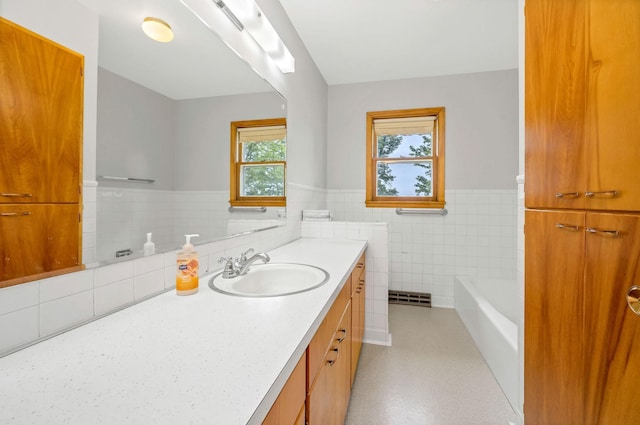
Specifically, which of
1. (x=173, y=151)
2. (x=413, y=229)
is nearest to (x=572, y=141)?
(x=173, y=151)

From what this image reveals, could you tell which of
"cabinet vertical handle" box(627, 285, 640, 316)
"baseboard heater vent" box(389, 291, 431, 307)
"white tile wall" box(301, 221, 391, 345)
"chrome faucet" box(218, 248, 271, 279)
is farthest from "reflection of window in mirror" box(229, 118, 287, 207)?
"baseboard heater vent" box(389, 291, 431, 307)

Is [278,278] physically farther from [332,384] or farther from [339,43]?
[339,43]

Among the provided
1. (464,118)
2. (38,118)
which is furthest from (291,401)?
(464,118)

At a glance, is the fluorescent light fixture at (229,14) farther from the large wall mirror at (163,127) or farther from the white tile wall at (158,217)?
the white tile wall at (158,217)

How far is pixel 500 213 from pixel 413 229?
91 cm

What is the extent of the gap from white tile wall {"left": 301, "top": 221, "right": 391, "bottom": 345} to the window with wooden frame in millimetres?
1040

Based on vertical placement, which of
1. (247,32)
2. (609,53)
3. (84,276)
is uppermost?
(247,32)

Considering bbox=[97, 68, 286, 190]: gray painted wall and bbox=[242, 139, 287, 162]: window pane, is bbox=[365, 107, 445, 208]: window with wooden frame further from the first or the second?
bbox=[97, 68, 286, 190]: gray painted wall

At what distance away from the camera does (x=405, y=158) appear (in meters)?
3.17

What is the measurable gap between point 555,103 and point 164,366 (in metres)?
1.38

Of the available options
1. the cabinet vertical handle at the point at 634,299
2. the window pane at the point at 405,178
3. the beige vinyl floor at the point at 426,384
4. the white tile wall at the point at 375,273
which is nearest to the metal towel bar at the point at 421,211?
the window pane at the point at 405,178

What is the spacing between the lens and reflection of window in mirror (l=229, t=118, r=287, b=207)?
56.0 inches

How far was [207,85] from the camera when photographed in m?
1.23

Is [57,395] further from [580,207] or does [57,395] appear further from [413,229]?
[413,229]
